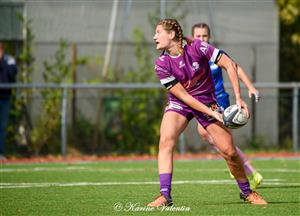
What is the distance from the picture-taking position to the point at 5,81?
1861 cm

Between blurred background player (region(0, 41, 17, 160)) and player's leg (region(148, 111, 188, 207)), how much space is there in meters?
9.38

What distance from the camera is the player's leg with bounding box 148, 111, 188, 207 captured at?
9.07 meters

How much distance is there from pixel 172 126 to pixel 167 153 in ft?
0.96

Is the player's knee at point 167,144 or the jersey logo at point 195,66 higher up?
the jersey logo at point 195,66

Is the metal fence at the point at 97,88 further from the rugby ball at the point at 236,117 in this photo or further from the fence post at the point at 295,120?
the rugby ball at the point at 236,117

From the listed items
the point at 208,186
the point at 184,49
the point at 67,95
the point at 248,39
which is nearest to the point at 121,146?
the point at 67,95

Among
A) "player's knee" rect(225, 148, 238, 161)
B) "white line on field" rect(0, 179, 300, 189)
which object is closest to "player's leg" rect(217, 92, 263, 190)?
"white line on field" rect(0, 179, 300, 189)

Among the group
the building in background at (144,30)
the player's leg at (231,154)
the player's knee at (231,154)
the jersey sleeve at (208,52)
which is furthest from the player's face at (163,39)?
the building in background at (144,30)

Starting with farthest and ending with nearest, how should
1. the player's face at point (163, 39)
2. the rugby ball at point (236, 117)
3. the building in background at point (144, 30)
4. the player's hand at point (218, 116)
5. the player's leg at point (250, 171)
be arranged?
the building in background at point (144, 30)
the player's leg at point (250, 171)
the player's face at point (163, 39)
the player's hand at point (218, 116)
the rugby ball at point (236, 117)

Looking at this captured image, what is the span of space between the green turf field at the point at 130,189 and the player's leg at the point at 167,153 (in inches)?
6.7

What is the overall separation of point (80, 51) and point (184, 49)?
11835mm

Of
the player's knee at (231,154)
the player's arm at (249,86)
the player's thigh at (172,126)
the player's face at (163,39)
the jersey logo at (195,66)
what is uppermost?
the player's face at (163,39)

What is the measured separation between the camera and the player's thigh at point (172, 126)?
362 inches

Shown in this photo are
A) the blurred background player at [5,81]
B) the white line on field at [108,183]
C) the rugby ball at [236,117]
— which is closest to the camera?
the rugby ball at [236,117]
